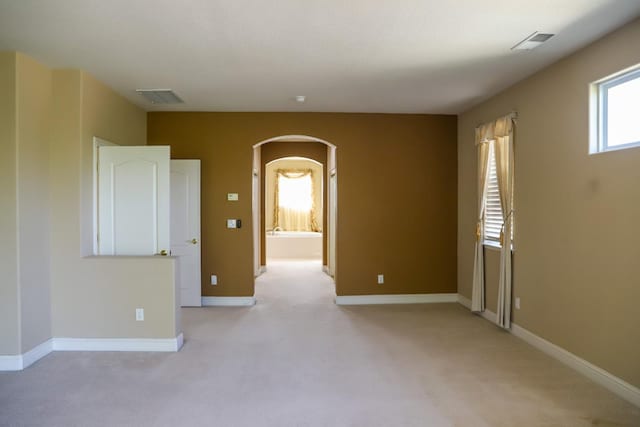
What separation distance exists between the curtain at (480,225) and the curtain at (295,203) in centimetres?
720

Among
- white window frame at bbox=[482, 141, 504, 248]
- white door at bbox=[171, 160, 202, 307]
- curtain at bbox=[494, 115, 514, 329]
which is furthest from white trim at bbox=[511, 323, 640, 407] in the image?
white door at bbox=[171, 160, 202, 307]

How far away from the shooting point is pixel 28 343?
3.47 meters

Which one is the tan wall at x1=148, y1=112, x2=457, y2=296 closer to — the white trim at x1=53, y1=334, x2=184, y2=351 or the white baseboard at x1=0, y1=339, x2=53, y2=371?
the white trim at x1=53, y1=334, x2=184, y2=351

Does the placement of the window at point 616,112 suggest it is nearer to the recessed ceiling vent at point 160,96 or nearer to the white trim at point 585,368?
the white trim at point 585,368

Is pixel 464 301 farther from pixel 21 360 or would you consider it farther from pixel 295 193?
pixel 295 193

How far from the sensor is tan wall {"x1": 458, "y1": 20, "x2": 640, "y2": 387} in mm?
2857

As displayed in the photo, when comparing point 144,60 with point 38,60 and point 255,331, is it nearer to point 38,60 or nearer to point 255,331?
point 38,60

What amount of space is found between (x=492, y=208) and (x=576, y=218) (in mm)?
1380

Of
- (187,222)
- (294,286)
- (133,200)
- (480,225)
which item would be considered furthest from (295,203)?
(133,200)

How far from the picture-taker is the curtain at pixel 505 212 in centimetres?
426

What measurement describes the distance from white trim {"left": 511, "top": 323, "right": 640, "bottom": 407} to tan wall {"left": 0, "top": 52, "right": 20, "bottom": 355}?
15.3ft

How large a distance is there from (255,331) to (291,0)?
331 cm

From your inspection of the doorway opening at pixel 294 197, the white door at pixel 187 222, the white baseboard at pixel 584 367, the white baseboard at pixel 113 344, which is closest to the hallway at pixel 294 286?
the white door at pixel 187 222

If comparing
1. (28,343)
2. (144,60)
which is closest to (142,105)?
(144,60)
